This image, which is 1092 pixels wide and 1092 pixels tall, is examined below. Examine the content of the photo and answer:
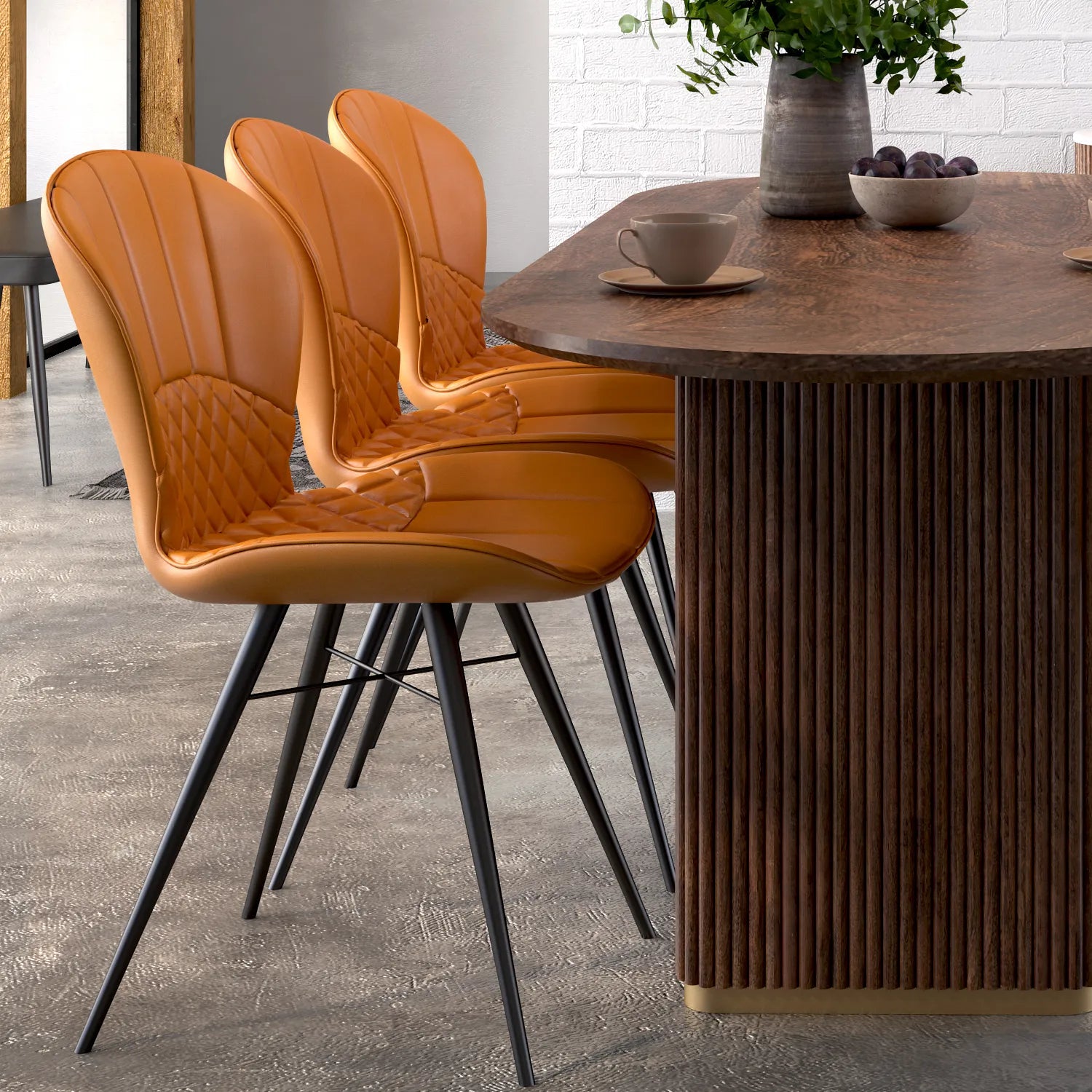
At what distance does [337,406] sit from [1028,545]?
82 centimetres

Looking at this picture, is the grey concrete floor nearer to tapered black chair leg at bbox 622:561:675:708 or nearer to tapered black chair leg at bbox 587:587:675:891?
tapered black chair leg at bbox 587:587:675:891

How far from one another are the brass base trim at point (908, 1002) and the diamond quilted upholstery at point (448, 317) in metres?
0.99

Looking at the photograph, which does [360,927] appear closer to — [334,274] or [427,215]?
[334,274]

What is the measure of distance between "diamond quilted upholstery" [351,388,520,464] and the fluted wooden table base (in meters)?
0.58

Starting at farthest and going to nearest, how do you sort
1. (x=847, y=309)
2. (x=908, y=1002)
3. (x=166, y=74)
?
(x=166, y=74), (x=908, y=1002), (x=847, y=309)

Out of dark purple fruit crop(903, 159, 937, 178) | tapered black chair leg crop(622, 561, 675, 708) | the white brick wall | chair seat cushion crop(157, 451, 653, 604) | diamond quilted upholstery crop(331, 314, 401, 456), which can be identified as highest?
the white brick wall

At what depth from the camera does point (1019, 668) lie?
1.43 metres

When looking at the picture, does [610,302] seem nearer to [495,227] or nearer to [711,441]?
[711,441]

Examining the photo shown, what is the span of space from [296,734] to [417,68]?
612 cm

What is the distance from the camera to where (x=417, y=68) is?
7281mm

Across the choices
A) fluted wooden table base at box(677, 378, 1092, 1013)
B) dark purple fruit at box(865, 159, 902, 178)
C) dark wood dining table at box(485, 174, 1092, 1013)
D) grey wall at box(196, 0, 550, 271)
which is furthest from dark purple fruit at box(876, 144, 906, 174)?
grey wall at box(196, 0, 550, 271)

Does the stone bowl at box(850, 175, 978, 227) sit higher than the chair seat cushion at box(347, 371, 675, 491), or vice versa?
the stone bowl at box(850, 175, 978, 227)

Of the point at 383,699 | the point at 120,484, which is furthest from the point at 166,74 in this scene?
the point at 383,699

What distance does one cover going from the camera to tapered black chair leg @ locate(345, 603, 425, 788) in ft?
6.02
